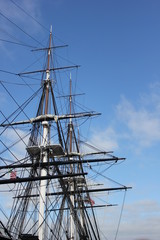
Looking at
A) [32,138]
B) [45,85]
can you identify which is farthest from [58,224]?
[45,85]

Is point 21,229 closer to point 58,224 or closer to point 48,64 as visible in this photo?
point 58,224

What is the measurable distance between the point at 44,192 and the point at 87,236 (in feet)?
36.0

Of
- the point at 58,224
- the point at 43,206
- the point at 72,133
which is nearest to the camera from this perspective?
the point at 43,206

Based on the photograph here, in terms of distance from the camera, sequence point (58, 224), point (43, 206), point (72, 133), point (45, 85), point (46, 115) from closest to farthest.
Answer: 1. point (43, 206)
2. point (46, 115)
3. point (45, 85)
4. point (58, 224)
5. point (72, 133)

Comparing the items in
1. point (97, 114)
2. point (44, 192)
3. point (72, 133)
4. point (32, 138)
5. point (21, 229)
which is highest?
point (72, 133)

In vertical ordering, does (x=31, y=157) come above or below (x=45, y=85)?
below

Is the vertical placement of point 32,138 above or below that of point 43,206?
above

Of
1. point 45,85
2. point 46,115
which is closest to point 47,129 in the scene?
point 46,115

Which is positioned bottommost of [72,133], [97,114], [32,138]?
[32,138]

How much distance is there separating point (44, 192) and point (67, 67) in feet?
41.6

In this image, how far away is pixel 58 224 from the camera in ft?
111

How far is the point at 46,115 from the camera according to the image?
26656 mm

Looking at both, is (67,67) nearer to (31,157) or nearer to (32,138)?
(32,138)

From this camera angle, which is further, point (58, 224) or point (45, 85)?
point (58, 224)
